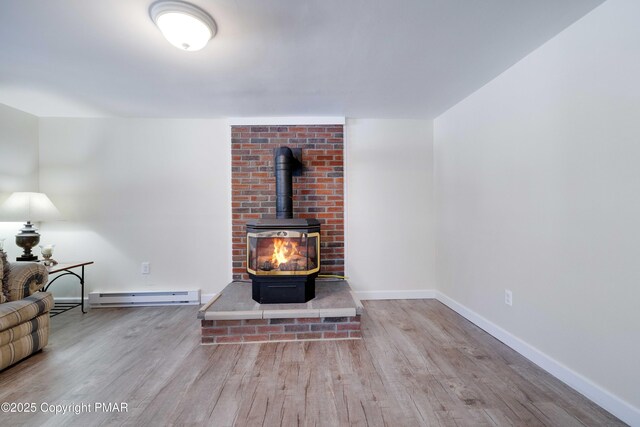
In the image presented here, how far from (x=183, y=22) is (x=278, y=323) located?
2058mm

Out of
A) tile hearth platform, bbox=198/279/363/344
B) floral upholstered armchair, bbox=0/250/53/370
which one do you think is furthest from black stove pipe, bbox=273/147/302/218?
floral upholstered armchair, bbox=0/250/53/370

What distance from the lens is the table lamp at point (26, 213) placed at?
97.0 inches

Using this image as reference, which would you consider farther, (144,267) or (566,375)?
(144,267)

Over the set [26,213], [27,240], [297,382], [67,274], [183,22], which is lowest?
[297,382]

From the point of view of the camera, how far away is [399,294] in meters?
3.11

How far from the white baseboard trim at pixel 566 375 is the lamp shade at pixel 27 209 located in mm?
4131

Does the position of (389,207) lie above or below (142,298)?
above

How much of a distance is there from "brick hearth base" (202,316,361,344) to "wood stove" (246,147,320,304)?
23 centimetres

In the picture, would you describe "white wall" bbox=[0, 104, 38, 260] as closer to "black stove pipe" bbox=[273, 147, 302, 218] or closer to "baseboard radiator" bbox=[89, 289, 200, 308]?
"baseboard radiator" bbox=[89, 289, 200, 308]

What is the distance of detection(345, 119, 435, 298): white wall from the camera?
311 cm

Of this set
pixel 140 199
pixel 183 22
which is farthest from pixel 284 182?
pixel 140 199

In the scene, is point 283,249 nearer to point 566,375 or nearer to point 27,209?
point 566,375

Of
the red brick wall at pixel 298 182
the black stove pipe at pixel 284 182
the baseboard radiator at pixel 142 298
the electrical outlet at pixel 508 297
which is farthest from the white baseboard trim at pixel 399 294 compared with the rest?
the baseboard radiator at pixel 142 298

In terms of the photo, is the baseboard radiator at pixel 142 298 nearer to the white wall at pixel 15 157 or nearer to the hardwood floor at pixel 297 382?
the hardwood floor at pixel 297 382
